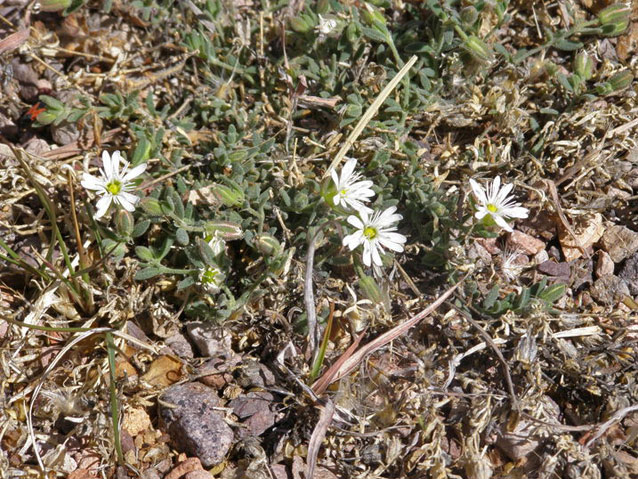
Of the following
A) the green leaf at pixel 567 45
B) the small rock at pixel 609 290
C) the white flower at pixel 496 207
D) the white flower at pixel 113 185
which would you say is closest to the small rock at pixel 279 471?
the white flower at pixel 113 185

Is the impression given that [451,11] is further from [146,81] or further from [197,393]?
[197,393]

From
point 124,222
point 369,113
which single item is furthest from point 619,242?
point 124,222

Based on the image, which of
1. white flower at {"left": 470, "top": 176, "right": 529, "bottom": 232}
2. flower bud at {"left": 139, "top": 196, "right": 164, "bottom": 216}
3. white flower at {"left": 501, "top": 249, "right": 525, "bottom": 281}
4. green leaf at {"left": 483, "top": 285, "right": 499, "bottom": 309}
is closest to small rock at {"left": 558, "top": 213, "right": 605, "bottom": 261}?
white flower at {"left": 501, "top": 249, "right": 525, "bottom": 281}

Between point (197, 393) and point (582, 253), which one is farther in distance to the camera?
point (582, 253)

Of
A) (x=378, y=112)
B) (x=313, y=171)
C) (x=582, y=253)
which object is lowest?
(x=582, y=253)

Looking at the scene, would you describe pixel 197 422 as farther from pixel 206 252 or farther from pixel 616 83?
pixel 616 83

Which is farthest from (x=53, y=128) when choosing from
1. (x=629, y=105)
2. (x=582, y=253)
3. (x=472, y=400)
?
(x=629, y=105)
